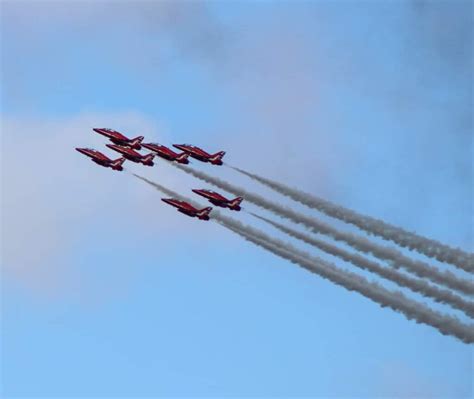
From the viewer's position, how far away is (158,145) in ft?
438

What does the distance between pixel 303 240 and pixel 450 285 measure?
13.8m

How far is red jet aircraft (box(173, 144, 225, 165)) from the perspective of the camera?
429 feet

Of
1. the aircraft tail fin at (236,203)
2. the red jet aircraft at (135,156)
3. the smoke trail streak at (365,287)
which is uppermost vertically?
the red jet aircraft at (135,156)

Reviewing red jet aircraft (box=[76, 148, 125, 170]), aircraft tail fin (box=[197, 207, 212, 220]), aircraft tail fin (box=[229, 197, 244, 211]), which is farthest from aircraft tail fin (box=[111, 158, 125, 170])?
aircraft tail fin (box=[229, 197, 244, 211])

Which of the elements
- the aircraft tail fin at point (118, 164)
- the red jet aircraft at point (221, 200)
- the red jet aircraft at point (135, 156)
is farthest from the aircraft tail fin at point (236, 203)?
the aircraft tail fin at point (118, 164)

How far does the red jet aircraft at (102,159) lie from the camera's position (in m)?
133

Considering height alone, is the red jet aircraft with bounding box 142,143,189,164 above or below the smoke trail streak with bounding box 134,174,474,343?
above

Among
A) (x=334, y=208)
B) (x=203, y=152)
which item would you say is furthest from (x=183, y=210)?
(x=334, y=208)

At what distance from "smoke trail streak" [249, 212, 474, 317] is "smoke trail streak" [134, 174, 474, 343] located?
1117 millimetres

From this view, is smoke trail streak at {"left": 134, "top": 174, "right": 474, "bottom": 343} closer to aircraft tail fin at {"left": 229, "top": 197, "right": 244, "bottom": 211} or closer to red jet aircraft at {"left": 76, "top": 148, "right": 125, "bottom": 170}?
aircraft tail fin at {"left": 229, "top": 197, "right": 244, "bottom": 211}

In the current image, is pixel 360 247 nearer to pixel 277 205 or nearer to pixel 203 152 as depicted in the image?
pixel 277 205

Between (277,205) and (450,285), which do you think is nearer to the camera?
(450,285)

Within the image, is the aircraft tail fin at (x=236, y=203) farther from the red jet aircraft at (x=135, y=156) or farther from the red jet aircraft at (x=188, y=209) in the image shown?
the red jet aircraft at (x=135, y=156)

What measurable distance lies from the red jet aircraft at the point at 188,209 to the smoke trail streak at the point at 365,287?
3330mm
